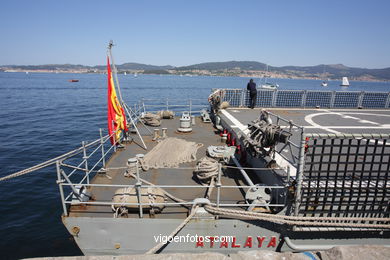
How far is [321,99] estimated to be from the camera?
62.7 feet

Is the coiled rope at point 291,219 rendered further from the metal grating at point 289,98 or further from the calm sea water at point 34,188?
the metal grating at point 289,98

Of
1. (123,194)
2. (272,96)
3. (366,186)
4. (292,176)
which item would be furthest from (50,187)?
(272,96)

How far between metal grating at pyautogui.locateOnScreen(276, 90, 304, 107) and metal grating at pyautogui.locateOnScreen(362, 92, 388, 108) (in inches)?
229

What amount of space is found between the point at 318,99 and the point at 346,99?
2.57m

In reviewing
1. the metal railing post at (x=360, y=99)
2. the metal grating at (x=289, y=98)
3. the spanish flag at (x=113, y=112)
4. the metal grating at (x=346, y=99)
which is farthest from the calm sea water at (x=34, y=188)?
the metal railing post at (x=360, y=99)

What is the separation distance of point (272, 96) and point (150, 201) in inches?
631

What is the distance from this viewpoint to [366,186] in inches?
226

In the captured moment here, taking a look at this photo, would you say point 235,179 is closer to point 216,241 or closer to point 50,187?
point 216,241

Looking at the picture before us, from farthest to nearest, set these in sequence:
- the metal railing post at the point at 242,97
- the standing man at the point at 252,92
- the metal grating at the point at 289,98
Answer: the metal grating at the point at 289,98
the metal railing post at the point at 242,97
the standing man at the point at 252,92

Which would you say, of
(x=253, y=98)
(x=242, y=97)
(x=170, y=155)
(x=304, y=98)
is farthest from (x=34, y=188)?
(x=304, y=98)

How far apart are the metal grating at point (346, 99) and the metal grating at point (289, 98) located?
3.41 metres

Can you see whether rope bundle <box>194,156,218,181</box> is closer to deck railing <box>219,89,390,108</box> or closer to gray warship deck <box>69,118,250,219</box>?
gray warship deck <box>69,118,250,219</box>

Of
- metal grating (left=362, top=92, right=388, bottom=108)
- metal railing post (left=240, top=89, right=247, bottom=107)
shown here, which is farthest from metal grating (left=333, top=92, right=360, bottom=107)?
metal railing post (left=240, top=89, right=247, bottom=107)

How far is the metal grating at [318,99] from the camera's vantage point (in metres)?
18.9
